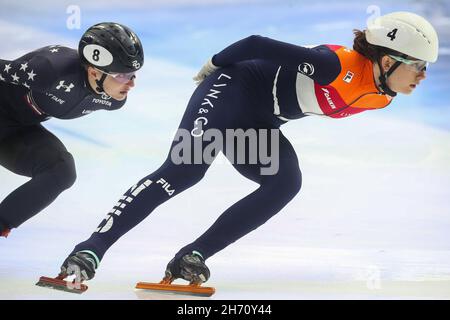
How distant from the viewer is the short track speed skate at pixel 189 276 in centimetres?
307

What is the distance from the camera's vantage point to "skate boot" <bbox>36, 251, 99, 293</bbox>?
9.65ft

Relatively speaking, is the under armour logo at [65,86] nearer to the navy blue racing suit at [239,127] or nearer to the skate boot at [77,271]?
the navy blue racing suit at [239,127]

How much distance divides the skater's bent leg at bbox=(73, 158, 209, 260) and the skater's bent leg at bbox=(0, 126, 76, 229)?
41cm

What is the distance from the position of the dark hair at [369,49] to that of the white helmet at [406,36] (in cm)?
2

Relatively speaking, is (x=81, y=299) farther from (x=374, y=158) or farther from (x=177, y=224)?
(x=374, y=158)

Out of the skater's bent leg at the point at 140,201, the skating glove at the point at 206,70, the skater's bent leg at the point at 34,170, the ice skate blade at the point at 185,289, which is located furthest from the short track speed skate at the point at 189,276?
the skating glove at the point at 206,70

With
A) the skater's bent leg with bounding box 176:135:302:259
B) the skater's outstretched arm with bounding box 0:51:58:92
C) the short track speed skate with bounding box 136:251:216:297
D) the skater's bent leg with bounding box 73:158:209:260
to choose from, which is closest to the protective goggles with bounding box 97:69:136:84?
the skater's outstretched arm with bounding box 0:51:58:92

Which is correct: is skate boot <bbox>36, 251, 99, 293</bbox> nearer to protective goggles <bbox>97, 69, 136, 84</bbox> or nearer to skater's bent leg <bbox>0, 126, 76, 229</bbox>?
skater's bent leg <bbox>0, 126, 76, 229</bbox>

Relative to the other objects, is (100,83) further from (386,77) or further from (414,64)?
(414,64)

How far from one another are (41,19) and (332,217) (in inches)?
124

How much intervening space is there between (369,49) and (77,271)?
1633 millimetres

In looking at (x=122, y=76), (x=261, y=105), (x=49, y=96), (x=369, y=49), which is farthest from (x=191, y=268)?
(x=369, y=49)

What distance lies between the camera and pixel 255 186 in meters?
5.20

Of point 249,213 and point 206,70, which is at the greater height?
point 206,70
